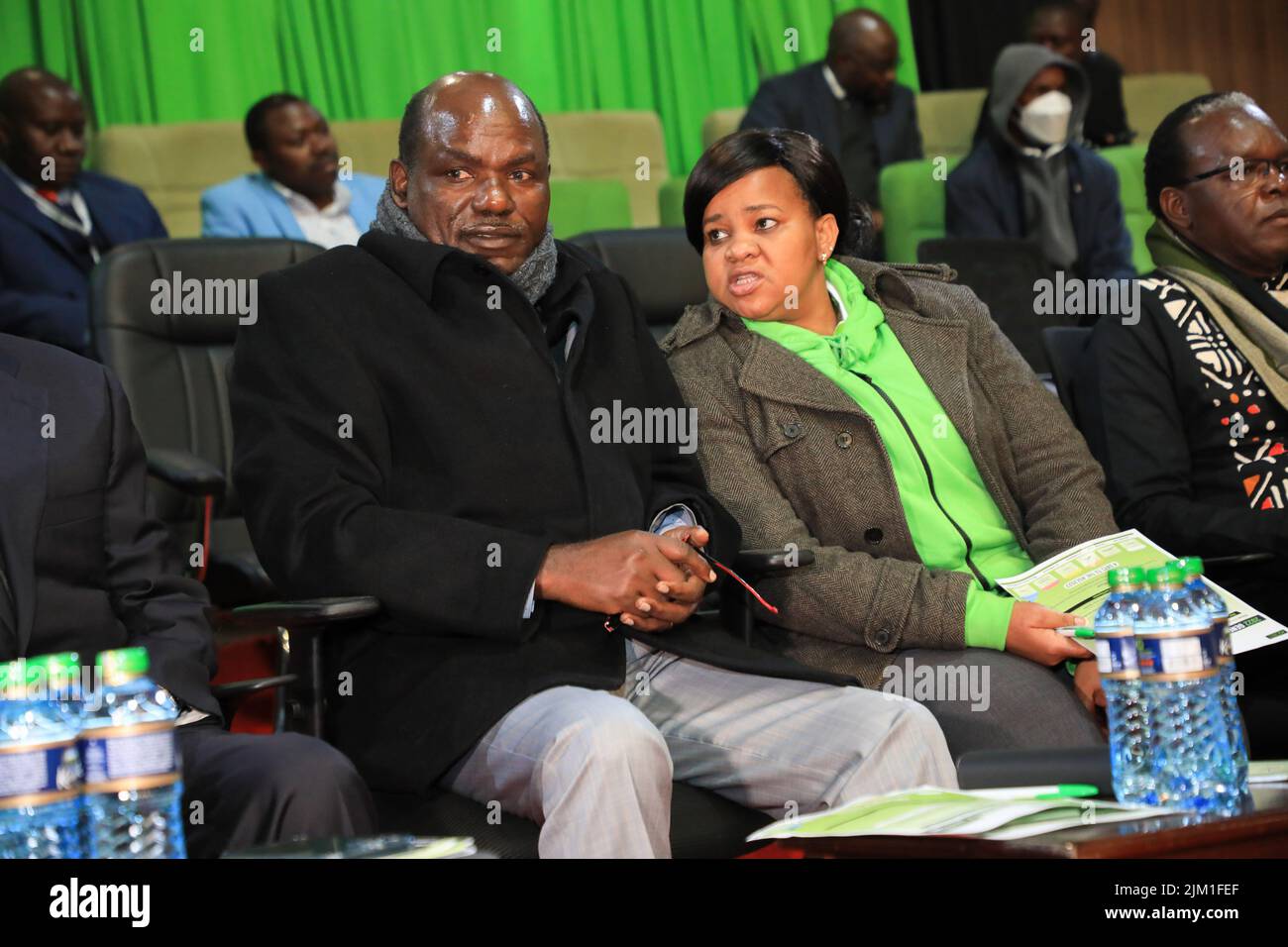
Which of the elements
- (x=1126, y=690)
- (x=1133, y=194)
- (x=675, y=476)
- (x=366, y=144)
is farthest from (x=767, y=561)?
(x=1133, y=194)

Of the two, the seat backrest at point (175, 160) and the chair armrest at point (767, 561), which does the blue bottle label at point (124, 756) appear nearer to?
the chair armrest at point (767, 561)

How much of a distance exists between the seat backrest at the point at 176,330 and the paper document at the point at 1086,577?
5.24ft

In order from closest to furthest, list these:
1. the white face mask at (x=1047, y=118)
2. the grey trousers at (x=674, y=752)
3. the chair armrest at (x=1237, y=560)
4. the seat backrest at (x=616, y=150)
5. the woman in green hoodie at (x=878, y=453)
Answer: the grey trousers at (x=674, y=752), the woman in green hoodie at (x=878, y=453), the chair armrest at (x=1237, y=560), the white face mask at (x=1047, y=118), the seat backrest at (x=616, y=150)

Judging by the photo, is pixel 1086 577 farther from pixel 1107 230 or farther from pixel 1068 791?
pixel 1107 230

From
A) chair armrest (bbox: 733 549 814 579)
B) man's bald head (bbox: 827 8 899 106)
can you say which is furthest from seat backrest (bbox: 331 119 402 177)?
chair armrest (bbox: 733 549 814 579)

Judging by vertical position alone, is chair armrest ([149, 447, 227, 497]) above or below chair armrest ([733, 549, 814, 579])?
above

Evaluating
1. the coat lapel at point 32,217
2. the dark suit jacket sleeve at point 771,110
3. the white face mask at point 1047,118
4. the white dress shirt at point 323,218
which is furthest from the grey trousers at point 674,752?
the dark suit jacket sleeve at point 771,110

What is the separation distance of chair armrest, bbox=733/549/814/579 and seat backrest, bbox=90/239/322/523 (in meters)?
1.29

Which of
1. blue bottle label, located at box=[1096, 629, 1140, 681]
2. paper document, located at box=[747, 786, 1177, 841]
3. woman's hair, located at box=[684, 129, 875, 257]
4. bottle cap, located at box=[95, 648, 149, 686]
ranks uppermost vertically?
woman's hair, located at box=[684, 129, 875, 257]

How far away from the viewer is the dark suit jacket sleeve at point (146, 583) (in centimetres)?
188

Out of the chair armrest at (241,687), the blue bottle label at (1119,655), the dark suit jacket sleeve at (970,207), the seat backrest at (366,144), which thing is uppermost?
the seat backrest at (366,144)

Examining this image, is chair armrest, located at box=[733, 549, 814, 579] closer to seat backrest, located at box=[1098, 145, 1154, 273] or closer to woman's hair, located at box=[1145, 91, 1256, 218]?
woman's hair, located at box=[1145, 91, 1256, 218]

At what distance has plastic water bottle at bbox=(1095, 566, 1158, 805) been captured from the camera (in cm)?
158
